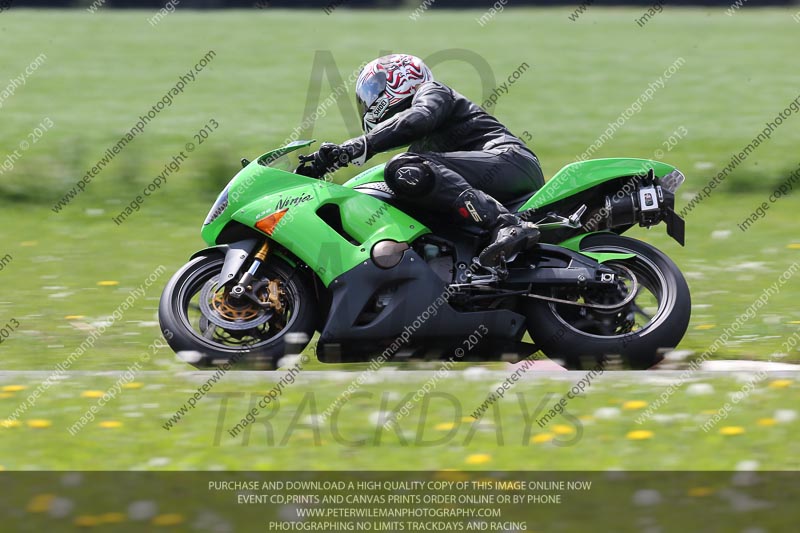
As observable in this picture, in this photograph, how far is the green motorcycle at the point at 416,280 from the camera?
718cm

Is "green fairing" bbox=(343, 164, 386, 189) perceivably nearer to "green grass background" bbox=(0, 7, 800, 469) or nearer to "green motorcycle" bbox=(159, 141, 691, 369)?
"green motorcycle" bbox=(159, 141, 691, 369)

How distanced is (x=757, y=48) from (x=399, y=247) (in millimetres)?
18762

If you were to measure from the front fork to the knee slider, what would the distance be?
796 mm

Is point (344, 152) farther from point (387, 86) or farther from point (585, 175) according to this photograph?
point (585, 175)

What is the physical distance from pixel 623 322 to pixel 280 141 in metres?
9.31

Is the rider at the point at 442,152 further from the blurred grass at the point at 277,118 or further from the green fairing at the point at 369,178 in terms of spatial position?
the blurred grass at the point at 277,118

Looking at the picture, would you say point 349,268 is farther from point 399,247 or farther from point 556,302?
point 556,302

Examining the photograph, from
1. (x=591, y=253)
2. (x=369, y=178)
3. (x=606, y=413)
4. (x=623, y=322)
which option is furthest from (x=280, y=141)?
(x=606, y=413)

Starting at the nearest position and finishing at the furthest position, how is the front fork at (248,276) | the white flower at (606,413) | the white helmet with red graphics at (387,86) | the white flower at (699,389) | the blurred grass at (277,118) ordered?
the white flower at (606,413) < the white flower at (699,389) < the front fork at (248,276) < the white helmet with red graphics at (387,86) < the blurred grass at (277,118)

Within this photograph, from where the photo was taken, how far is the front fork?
23.3 ft

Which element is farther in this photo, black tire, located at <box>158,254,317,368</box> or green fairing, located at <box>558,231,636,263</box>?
green fairing, located at <box>558,231,636,263</box>
